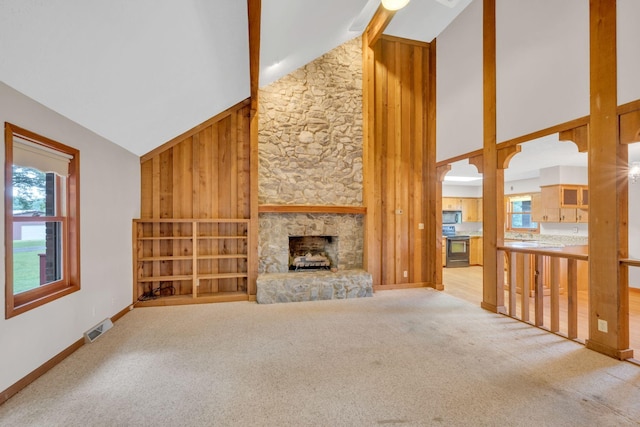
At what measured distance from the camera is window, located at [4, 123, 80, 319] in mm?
2076

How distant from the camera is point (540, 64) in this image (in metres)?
3.22

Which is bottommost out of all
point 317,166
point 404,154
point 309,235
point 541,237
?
point 541,237

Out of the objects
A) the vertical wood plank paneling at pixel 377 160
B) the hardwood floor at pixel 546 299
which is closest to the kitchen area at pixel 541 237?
the hardwood floor at pixel 546 299

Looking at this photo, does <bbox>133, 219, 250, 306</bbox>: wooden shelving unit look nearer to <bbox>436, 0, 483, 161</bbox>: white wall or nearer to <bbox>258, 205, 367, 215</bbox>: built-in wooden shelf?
<bbox>258, 205, 367, 215</bbox>: built-in wooden shelf

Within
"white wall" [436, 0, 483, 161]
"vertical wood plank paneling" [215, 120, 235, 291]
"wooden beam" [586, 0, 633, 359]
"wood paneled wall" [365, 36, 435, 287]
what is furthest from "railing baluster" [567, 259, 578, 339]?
"vertical wood plank paneling" [215, 120, 235, 291]

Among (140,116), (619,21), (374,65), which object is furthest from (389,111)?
(140,116)

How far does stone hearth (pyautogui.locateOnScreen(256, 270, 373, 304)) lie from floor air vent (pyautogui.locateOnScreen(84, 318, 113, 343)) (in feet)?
5.93

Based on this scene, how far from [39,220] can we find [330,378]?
2867 millimetres

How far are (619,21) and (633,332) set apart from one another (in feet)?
11.1

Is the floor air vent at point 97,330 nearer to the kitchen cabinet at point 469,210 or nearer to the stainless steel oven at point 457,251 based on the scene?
the stainless steel oven at point 457,251

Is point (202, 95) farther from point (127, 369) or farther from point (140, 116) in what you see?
point (127, 369)

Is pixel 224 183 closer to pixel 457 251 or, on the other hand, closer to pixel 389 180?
pixel 389 180

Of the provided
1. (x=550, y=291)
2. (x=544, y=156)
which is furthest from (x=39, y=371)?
(x=544, y=156)

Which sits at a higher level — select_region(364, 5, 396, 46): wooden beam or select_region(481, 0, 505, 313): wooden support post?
select_region(364, 5, 396, 46): wooden beam
